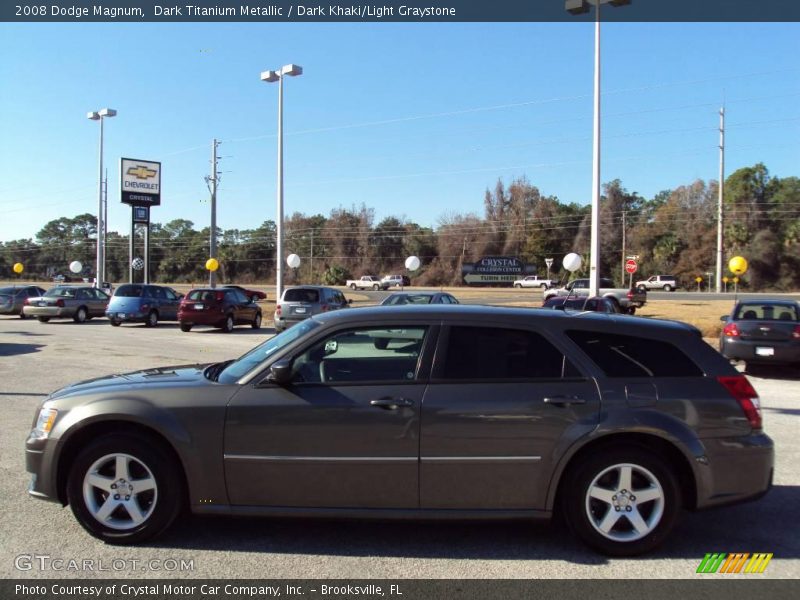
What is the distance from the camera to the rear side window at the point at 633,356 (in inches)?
176

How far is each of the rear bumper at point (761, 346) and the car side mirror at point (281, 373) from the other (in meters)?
11.2

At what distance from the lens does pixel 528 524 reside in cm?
486

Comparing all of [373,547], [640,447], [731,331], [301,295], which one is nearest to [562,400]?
[640,447]

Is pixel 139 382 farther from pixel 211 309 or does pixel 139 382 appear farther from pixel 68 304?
pixel 68 304

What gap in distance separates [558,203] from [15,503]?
96409 millimetres

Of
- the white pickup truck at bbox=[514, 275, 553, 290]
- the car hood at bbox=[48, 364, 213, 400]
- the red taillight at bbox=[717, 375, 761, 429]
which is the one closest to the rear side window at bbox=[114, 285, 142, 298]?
the car hood at bbox=[48, 364, 213, 400]

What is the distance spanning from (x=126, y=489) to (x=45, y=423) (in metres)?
0.73

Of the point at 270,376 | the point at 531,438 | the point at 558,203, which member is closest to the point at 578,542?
the point at 531,438

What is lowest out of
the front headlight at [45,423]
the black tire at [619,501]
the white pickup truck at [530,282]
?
the black tire at [619,501]

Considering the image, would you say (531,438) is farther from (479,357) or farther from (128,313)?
(128,313)

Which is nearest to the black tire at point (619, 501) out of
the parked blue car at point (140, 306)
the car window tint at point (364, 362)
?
the car window tint at point (364, 362)

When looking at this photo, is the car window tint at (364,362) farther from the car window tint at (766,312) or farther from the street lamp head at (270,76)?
the street lamp head at (270,76)

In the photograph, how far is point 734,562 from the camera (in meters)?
4.26

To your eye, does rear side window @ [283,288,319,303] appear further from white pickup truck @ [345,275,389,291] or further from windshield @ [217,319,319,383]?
white pickup truck @ [345,275,389,291]
